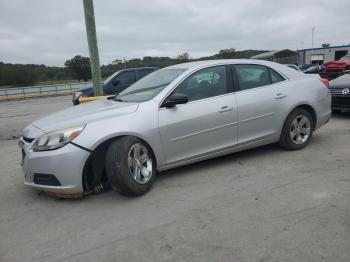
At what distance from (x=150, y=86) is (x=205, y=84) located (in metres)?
0.78

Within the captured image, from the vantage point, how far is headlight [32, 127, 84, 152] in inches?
154

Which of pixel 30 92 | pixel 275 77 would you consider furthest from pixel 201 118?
pixel 30 92

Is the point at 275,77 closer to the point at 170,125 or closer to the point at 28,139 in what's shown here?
the point at 170,125

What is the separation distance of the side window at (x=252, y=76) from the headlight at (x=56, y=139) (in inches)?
96.2

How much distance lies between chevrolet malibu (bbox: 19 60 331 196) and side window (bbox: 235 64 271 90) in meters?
0.02

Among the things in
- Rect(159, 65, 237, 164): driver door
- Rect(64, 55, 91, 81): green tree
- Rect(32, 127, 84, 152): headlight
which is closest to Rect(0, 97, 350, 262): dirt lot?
Rect(159, 65, 237, 164): driver door

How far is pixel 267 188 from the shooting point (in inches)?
161

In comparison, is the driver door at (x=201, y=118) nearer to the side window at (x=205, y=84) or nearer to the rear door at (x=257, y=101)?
the side window at (x=205, y=84)

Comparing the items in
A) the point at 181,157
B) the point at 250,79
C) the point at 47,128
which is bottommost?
the point at 181,157

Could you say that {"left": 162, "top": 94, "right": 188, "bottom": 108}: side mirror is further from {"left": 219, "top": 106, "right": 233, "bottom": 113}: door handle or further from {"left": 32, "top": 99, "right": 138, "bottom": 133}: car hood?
{"left": 219, "top": 106, "right": 233, "bottom": 113}: door handle

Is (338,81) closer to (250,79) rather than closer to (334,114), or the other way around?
(334,114)

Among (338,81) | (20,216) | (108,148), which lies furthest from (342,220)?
(338,81)

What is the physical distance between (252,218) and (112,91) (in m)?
9.57

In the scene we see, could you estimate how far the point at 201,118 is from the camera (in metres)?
4.58
